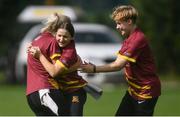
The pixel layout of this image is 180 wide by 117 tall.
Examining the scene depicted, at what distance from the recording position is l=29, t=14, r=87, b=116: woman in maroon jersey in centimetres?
880

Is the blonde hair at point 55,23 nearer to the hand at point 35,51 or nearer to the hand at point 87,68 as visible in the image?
the hand at point 35,51

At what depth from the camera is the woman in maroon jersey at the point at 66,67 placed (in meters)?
8.80

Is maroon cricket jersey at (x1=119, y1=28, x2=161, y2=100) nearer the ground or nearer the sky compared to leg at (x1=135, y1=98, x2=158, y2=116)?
nearer the sky

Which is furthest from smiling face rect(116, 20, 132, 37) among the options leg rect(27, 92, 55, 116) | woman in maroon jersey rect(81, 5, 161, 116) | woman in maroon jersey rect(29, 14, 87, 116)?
leg rect(27, 92, 55, 116)

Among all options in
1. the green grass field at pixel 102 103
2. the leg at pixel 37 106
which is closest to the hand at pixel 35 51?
the leg at pixel 37 106

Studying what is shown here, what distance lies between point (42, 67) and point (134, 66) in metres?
1.01

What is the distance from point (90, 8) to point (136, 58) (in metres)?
34.8

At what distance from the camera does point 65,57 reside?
28.9 ft

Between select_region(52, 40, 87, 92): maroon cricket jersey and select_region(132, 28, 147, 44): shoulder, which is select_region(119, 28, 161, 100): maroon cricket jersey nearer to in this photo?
select_region(132, 28, 147, 44): shoulder

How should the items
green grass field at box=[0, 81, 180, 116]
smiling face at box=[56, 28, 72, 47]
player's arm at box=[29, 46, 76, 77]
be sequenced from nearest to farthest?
A: player's arm at box=[29, 46, 76, 77], smiling face at box=[56, 28, 72, 47], green grass field at box=[0, 81, 180, 116]

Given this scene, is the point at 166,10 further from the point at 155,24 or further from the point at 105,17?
the point at 105,17

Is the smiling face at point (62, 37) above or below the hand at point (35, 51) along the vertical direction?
above

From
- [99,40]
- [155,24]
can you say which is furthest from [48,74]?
[155,24]

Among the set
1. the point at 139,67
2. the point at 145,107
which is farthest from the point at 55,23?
the point at 145,107
